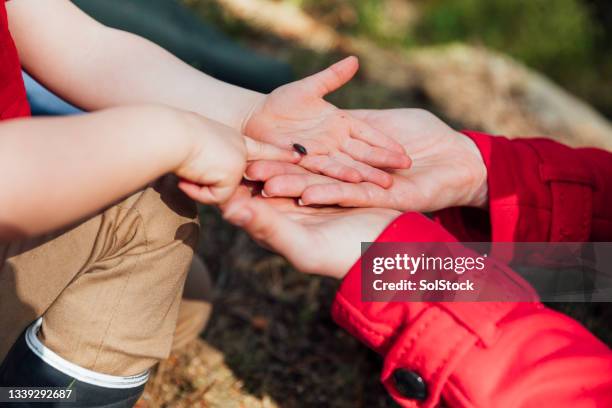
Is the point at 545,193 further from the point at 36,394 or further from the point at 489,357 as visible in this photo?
the point at 36,394

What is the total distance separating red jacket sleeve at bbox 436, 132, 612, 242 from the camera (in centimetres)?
170

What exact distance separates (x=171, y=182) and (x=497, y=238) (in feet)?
2.75

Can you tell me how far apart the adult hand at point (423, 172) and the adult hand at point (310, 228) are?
0.07 m

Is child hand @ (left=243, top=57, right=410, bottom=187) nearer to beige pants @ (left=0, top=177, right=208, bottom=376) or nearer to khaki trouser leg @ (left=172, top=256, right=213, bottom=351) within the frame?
beige pants @ (left=0, top=177, right=208, bottom=376)

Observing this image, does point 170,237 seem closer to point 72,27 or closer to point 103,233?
point 103,233

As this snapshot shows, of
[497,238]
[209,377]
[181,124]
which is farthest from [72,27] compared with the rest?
[497,238]

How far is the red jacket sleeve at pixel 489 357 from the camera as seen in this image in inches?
46.3

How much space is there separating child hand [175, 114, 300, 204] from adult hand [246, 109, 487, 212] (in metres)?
0.23

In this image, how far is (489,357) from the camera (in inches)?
46.9

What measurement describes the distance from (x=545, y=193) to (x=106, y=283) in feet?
3.55

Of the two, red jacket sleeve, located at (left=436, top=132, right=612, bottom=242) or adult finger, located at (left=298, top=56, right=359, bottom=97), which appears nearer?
adult finger, located at (left=298, top=56, right=359, bottom=97)

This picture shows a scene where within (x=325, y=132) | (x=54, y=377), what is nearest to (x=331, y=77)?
(x=325, y=132)

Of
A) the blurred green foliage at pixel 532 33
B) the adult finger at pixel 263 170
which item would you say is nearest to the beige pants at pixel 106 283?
the adult finger at pixel 263 170

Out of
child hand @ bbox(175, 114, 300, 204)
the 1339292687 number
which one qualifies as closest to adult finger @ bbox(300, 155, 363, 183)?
child hand @ bbox(175, 114, 300, 204)
